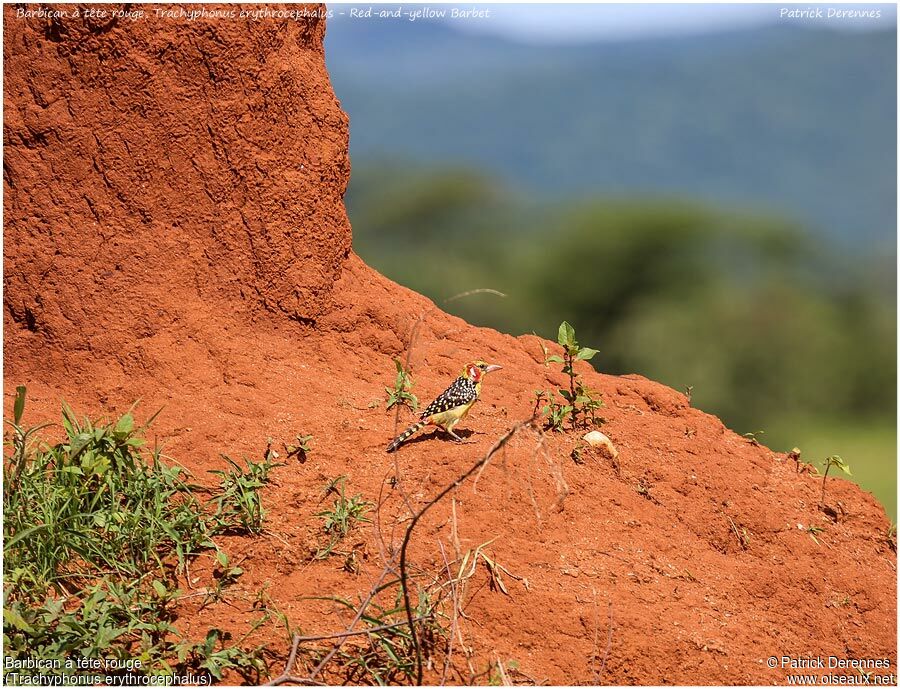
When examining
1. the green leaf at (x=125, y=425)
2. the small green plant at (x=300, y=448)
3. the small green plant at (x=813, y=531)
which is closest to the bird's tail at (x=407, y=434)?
the small green plant at (x=300, y=448)

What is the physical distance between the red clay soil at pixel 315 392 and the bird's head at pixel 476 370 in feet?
0.67

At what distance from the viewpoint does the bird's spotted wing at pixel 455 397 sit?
5.19 metres

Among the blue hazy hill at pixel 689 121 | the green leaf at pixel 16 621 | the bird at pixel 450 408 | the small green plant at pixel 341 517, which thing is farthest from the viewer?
the blue hazy hill at pixel 689 121

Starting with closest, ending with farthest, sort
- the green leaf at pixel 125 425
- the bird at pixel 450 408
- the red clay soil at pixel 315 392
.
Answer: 1. the red clay soil at pixel 315 392
2. the green leaf at pixel 125 425
3. the bird at pixel 450 408

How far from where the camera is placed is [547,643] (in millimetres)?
4289

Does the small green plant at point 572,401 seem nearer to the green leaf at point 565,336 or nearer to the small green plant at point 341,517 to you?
the green leaf at point 565,336

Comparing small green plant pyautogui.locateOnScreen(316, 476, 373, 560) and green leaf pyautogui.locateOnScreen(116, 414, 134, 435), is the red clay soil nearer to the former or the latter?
small green plant pyautogui.locateOnScreen(316, 476, 373, 560)

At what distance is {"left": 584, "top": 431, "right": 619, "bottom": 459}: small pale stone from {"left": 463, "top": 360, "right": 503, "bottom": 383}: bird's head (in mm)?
670

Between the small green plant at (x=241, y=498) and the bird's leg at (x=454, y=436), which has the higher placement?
the bird's leg at (x=454, y=436)

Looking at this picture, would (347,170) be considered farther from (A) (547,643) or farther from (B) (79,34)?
(A) (547,643)

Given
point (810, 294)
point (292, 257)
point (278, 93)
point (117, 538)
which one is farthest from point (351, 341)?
point (810, 294)

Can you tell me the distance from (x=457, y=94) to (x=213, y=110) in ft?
388

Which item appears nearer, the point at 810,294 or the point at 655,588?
the point at 655,588

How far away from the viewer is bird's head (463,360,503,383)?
18.2ft
